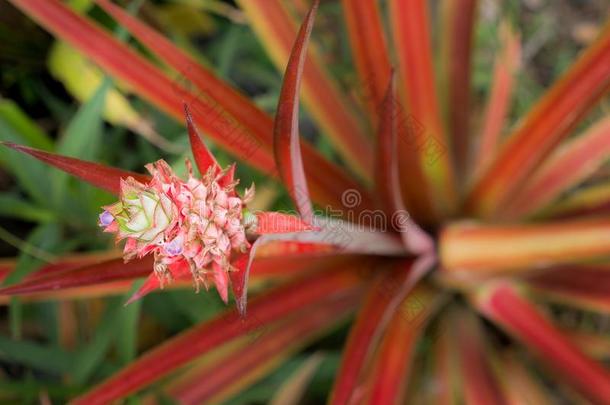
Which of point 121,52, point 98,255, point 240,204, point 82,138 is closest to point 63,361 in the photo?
point 98,255

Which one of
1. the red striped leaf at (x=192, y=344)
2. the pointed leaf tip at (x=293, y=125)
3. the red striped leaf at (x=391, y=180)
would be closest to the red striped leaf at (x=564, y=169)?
the red striped leaf at (x=391, y=180)

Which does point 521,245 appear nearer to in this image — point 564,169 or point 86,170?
point 564,169

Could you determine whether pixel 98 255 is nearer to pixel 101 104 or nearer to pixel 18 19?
pixel 101 104

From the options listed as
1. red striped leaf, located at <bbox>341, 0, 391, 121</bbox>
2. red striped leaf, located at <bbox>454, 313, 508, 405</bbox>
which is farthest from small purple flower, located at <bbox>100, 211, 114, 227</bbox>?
Result: red striped leaf, located at <bbox>454, 313, 508, 405</bbox>

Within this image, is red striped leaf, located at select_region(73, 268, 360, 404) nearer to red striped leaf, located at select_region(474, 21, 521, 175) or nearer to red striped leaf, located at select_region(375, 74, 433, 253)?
red striped leaf, located at select_region(375, 74, 433, 253)

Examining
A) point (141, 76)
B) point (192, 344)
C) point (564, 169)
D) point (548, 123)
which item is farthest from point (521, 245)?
point (141, 76)

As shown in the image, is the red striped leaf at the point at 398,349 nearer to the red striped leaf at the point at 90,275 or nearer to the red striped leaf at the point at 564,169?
the red striped leaf at the point at 564,169

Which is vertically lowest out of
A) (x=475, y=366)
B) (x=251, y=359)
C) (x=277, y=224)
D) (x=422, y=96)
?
(x=475, y=366)
